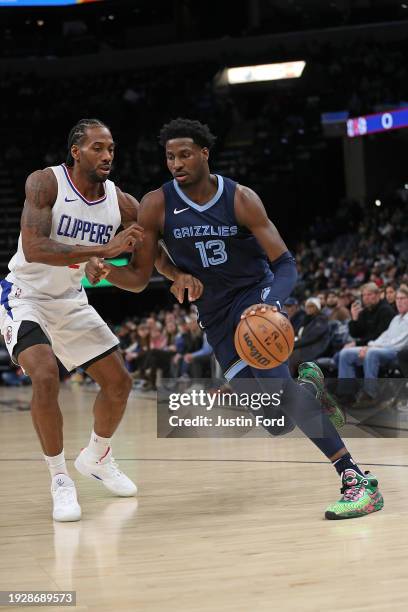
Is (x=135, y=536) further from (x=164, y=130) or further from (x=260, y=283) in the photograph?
(x=164, y=130)

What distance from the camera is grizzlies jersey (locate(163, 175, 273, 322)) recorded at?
15.4ft

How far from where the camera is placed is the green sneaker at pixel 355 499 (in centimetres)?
432

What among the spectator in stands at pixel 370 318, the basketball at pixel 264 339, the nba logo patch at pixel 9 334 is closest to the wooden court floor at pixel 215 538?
the basketball at pixel 264 339

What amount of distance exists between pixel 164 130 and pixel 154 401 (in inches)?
298

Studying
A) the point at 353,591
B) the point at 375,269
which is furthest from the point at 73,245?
the point at 375,269

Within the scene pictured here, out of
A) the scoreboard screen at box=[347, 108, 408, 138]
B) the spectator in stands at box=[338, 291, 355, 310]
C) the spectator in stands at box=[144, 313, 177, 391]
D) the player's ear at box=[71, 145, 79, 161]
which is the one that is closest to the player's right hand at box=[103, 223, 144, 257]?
the player's ear at box=[71, 145, 79, 161]

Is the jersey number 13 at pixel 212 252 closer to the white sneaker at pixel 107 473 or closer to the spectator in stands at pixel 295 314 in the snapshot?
the white sneaker at pixel 107 473

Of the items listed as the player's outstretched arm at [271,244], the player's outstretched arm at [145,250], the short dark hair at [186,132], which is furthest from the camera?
the player's outstretched arm at [145,250]

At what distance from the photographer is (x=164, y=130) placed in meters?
4.67

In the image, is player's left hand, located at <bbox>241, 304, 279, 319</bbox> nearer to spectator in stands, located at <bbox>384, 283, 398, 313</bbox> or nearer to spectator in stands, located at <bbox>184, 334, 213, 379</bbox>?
spectator in stands, located at <bbox>384, 283, 398, 313</bbox>

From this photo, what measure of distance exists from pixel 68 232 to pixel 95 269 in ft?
1.71

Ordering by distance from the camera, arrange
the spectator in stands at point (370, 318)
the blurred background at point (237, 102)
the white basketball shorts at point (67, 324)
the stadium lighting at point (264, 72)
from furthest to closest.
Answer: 1. the stadium lighting at point (264, 72)
2. the blurred background at point (237, 102)
3. the spectator in stands at point (370, 318)
4. the white basketball shorts at point (67, 324)

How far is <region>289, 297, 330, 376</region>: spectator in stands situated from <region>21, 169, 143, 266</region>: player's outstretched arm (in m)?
5.22

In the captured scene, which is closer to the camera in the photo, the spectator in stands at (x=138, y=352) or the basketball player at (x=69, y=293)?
the basketball player at (x=69, y=293)
